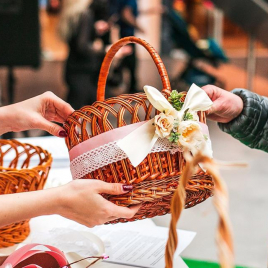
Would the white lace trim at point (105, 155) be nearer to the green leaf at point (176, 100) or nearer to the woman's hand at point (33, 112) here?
the green leaf at point (176, 100)

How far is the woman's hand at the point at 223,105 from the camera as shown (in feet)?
4.09

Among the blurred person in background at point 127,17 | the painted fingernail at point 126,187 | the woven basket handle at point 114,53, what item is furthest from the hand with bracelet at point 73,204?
the blurred person in background at point 127,17

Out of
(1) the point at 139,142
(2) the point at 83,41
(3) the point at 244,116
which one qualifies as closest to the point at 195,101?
(1) the point at 139,142

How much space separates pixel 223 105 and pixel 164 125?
390 mm

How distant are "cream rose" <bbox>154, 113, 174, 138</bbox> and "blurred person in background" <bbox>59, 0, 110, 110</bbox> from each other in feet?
9.66

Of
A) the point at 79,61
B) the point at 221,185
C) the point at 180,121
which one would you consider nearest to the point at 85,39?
the point at 79,61

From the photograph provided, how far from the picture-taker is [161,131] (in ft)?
3.08

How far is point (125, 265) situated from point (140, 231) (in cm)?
19

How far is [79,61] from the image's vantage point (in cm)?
402

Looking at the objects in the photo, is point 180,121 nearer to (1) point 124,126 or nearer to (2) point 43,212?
(1) point 124,126

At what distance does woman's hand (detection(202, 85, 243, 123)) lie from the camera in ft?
4.09

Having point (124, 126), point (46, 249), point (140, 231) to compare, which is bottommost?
point (140, 231)

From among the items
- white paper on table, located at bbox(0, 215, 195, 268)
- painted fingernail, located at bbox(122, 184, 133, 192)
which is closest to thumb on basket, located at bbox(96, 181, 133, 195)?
painted fingernail, located at bbox(122, 184, 133, 192)

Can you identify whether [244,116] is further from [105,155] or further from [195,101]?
[105,155]
